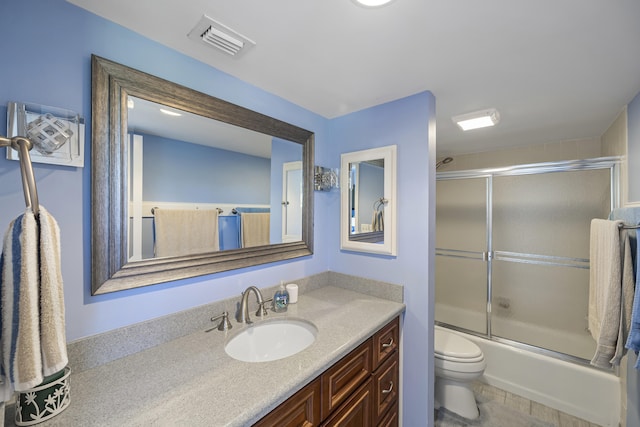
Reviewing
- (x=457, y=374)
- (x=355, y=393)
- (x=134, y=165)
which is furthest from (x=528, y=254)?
(x=134, y=165)

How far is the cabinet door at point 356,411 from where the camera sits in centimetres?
105

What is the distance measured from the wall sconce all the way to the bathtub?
2066 mm

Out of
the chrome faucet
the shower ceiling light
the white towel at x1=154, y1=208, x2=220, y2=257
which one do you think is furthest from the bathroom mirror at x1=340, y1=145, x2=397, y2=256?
the shower ceiling light

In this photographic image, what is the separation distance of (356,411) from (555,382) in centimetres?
195

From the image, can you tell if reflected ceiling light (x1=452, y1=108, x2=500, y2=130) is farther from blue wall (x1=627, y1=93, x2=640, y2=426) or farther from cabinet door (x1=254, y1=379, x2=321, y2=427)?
cabinet door (x1=254, y1=379, x2=321, y2=427)

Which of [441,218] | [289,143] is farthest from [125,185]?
[441,218]

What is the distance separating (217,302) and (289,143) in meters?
1.04

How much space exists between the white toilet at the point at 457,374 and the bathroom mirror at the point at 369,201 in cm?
95

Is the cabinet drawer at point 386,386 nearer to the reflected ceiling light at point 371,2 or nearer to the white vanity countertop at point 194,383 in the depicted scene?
the white vanity countertop at point 194,383

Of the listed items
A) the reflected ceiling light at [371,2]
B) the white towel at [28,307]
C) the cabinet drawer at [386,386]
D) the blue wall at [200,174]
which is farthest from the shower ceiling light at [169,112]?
the cabinet drawer at [386,386]

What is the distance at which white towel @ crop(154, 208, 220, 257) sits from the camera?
43.3 inches

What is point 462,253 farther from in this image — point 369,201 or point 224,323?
point 224,323

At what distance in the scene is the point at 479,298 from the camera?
290cm

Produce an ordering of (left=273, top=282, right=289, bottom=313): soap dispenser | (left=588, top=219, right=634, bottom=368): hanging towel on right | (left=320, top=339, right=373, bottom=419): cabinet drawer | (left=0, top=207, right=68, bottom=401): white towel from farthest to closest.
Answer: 1. (left=273, top=282, right=289, bottom=313): soap dispenser
2. (left=588, top=219, right=634, bottom=368): hanging towel on right
3. (left=320, top=339, right=373, bottom=419): cabinet drawer
4. (left=0, top=207, right=68, bottom=401): white towel
